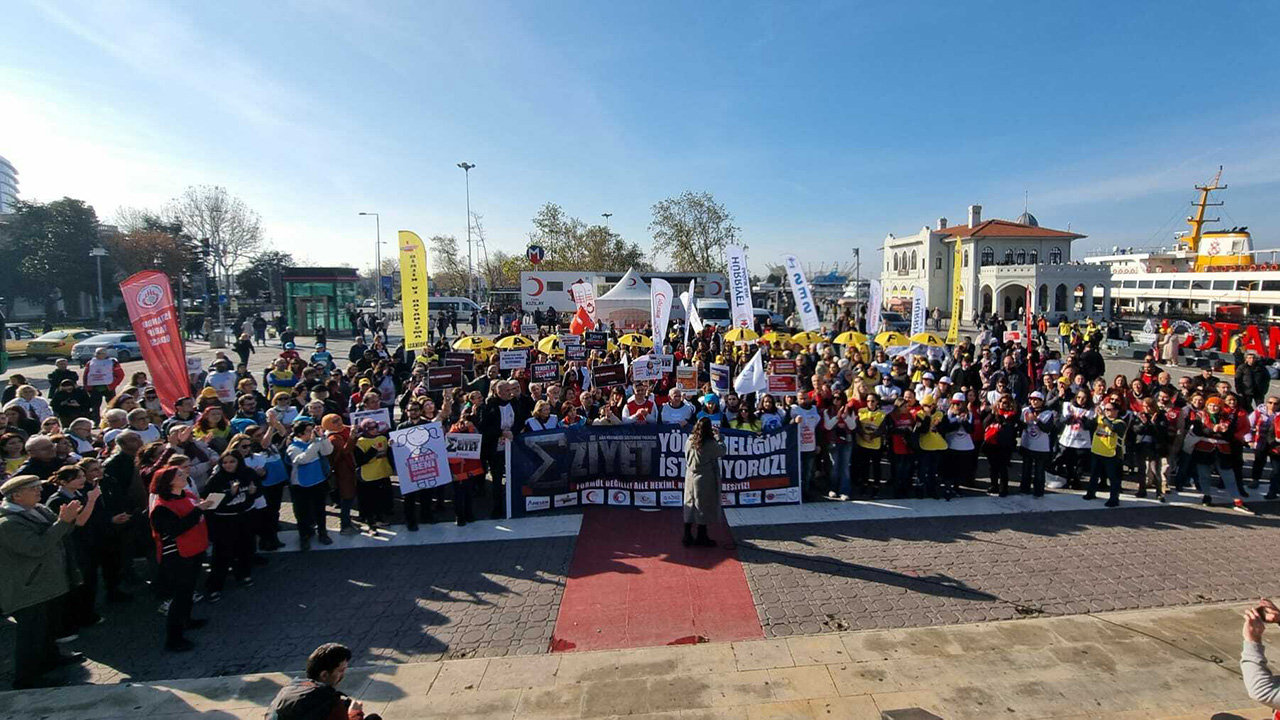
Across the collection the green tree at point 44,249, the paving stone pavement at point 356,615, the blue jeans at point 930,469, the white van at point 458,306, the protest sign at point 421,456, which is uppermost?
the green tree at point 44,249

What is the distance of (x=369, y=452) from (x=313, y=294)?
3174cm

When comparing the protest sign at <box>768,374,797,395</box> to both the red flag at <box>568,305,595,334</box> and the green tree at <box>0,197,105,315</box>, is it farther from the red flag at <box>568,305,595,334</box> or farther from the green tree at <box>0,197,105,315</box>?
the green tree at <box>0,197,105,315</box>

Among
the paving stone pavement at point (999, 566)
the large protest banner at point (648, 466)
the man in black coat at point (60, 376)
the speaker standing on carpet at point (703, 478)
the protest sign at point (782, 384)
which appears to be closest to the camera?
the paving stone pavement at point (999, 566)

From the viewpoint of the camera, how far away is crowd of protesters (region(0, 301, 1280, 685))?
18.1 feet

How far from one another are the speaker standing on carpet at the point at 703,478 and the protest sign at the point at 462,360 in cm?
841

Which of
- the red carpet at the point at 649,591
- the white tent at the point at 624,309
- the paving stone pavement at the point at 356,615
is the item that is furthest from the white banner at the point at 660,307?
the white tent at the point at 624,309

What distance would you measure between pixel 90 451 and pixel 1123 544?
12.4 metres

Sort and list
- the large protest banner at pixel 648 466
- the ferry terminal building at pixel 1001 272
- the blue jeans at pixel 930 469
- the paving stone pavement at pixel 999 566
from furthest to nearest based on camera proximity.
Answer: the ferry terminal building at pixel 1001 272
the blue jeans at pixel 930 469
the large protest banner at pixel 648 466
the paving stone pavement at pixel 999 566

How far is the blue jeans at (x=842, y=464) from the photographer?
9.10 metres

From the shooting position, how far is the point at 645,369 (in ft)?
42.0

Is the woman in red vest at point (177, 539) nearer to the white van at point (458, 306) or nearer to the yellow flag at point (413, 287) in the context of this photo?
the yellow flag at point (413, 287)

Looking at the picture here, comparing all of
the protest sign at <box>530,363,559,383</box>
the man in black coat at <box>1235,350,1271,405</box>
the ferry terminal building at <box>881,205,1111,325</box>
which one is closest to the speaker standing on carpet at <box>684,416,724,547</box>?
the protest sign at <box>530,363,559,383</box>

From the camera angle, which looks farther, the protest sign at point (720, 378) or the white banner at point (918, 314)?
the white banner at point (918, 314)

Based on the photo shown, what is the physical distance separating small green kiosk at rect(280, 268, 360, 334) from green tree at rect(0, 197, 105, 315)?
26.8m
